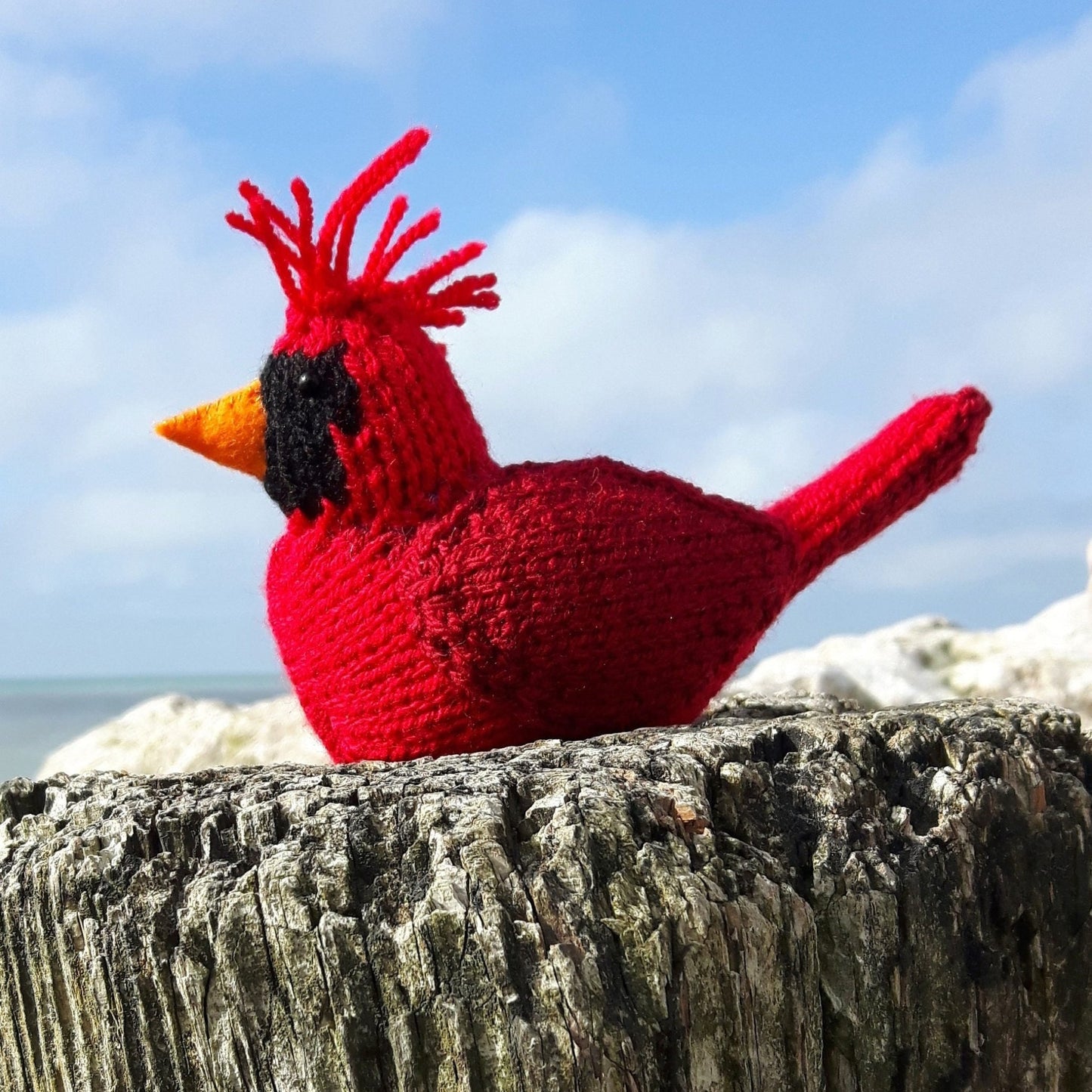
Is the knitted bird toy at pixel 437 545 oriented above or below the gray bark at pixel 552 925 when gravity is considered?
above

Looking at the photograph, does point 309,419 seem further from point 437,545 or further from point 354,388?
point 437,545

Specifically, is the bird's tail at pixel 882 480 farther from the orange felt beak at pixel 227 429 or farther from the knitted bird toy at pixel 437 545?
the orange felt beak at pixel 227 429

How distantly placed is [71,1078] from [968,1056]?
3.58 feet

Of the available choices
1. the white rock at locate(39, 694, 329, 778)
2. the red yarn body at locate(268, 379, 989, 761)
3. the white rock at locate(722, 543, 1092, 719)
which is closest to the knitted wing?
the red yarn body at locate(268, 379, 989, 761)

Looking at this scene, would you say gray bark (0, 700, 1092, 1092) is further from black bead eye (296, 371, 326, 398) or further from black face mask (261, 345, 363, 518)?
black bead eye (296, 371, 326, 398)

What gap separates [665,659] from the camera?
1680mm

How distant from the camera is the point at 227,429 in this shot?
5.73 ft

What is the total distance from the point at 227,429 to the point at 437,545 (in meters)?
0.40

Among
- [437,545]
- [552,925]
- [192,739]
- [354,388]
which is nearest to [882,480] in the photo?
[437,545]

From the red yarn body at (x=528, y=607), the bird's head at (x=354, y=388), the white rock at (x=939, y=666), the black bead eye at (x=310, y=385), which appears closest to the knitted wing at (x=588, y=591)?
the red yarn body at (x=528, y=607)

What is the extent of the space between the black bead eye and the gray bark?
1.90 feet

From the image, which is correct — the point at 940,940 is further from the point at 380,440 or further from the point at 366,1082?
the point at 380,440

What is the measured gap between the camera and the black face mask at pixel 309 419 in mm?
1697

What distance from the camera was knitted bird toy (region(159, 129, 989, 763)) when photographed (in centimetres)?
162
